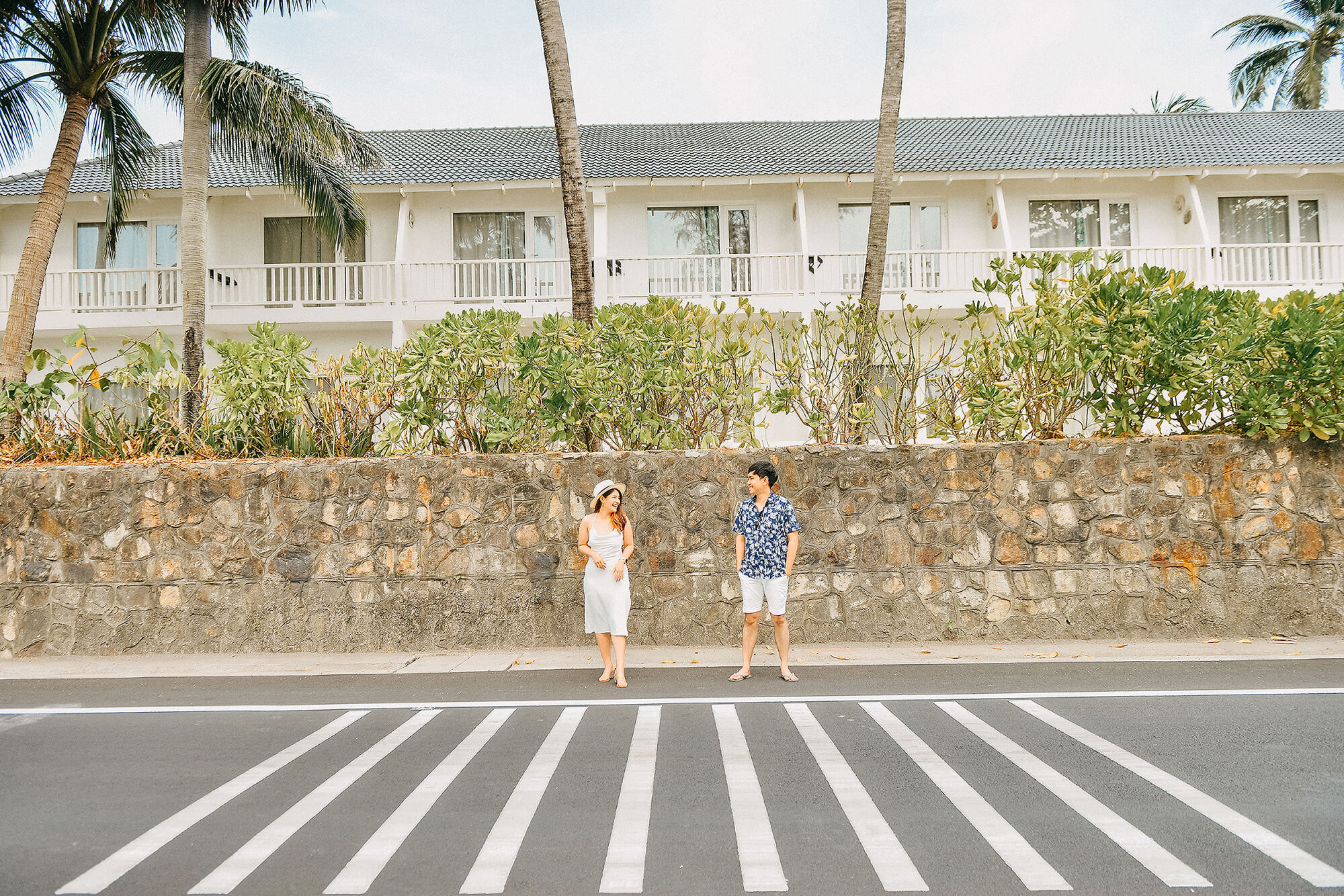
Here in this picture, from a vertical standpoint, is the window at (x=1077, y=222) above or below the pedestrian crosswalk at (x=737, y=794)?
above

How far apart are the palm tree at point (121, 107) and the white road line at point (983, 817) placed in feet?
44.2

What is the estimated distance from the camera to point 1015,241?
2156 cm

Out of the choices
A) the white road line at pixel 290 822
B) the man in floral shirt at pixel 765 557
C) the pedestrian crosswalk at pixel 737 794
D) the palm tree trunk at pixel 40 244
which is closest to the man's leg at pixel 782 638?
the man in floral shirt at pixel 765 557

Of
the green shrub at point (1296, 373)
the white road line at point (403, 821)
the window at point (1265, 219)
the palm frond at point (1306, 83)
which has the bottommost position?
the white road line at point (403, 821)

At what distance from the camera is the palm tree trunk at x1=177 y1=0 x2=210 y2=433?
15.4m

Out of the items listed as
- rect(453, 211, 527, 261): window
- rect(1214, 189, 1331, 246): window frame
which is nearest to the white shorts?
rect(453, 211, 527, 261): window

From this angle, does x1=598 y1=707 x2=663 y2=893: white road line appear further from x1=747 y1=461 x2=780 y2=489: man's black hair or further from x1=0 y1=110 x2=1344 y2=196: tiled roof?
x1=0 y1=110 x2=1344 y2=196: tiled roof

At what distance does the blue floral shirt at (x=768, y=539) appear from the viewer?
739 centimetres

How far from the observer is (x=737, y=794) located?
4598 millimetres

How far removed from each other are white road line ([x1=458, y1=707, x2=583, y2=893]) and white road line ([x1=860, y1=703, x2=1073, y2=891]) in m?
1.94

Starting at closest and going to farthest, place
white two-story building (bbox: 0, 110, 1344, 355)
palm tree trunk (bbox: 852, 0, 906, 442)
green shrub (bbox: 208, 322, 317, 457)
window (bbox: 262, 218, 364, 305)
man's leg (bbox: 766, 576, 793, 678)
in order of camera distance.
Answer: man's leg (bbox: 766, 576, 793, 678), green shrub (bbox: 208, 322, 317, 457), palm tree trunk (bbox: 852, 0, 906, 442), white two-story building (bbox: 0, 110, 1344, 355), window (bbox: 262, 218, 364, 305)

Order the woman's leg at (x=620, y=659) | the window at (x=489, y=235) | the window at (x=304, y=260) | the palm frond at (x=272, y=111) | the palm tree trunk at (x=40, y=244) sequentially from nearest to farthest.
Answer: the woman's leg at (x=620, y=659), the palm tree trunk at (x=40, y=244), the palm frond at (x=272, y=111), the window at (x=304, y=260), the window at (x=489, y=235)

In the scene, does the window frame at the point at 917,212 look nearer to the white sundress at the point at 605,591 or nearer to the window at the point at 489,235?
the window at the point at 489,235

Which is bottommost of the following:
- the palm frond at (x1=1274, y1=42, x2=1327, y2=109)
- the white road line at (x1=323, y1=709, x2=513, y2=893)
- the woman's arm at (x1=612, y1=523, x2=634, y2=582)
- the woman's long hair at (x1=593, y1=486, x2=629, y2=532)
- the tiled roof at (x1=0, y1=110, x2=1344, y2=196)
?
the white road line at (x1=323, y1=709, x2=513, y2=893)
